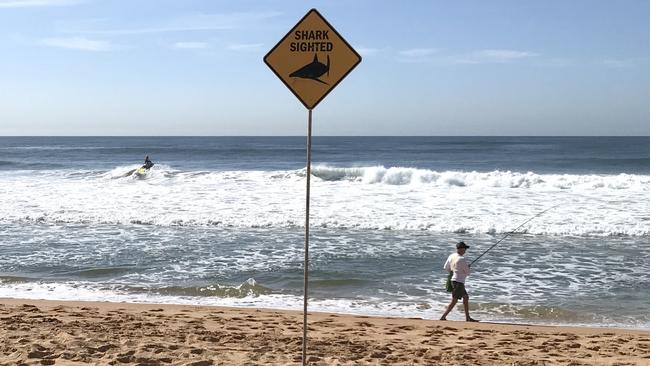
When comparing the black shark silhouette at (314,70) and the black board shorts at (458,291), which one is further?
the black board shorts at (458,291)

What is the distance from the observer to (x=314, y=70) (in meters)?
4.95

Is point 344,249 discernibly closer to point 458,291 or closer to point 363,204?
point 458,291

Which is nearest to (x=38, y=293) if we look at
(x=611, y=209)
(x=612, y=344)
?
(x=612, y=344)

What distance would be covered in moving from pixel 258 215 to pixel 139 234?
4135 millimetres

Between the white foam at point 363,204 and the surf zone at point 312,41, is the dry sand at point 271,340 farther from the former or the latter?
the white foam at point 363,204

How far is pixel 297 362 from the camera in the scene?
636 cm

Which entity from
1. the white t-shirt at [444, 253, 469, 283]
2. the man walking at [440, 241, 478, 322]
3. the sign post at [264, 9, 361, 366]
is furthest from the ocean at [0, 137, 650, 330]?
the sign post at [264, 9, 361, 366]

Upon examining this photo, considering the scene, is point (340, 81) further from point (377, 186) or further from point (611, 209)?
point (377, 186)

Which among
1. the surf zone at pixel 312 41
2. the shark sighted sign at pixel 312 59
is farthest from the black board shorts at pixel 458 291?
the surf zone at pixel 312 41

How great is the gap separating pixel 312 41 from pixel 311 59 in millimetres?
136

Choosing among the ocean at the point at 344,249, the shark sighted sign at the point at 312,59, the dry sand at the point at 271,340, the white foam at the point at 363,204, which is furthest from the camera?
the white foam at the point at 363,204

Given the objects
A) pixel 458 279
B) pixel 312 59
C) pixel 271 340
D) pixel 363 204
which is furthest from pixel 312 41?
pixel 363 204

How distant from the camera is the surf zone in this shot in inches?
193

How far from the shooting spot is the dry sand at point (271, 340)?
21.2 feet
